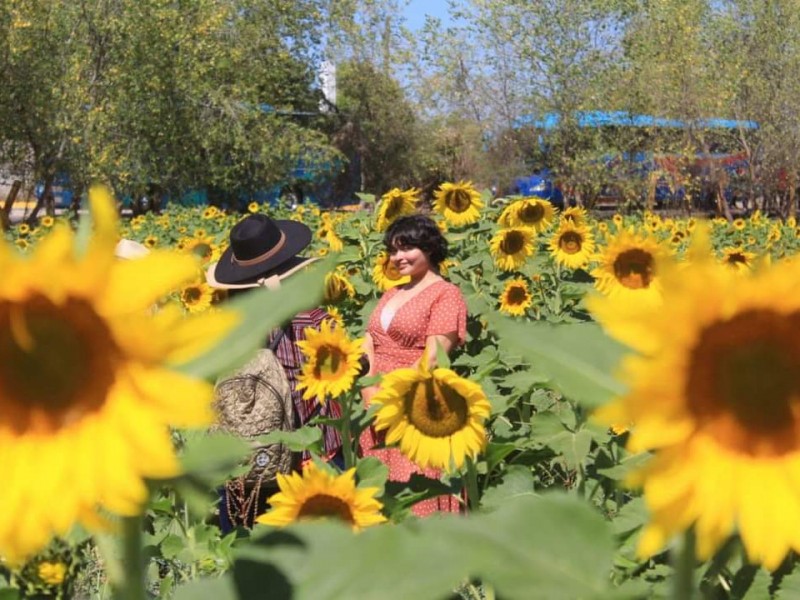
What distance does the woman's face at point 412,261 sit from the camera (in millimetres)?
3730

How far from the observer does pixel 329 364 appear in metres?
2.48

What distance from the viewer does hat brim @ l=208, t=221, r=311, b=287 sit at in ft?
10.9

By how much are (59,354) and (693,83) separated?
1762 centimetres

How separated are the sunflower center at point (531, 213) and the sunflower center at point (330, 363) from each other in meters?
2.55

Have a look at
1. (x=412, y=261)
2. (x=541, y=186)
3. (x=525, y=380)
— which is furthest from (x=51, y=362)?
(x=541, y=186)

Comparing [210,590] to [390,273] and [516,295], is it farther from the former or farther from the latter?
[516,295]

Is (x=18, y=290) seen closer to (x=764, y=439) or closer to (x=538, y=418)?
(x=764, y=439)

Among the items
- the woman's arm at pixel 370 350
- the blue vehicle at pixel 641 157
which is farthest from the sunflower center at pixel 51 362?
the blue vehicle at pixel 641 157

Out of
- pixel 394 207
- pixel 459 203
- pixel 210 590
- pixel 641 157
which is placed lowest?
pixel 641 157

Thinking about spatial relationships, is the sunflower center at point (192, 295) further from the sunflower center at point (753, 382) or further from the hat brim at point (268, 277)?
the sunflower center at point (753, 382)

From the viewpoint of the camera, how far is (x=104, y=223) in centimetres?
64

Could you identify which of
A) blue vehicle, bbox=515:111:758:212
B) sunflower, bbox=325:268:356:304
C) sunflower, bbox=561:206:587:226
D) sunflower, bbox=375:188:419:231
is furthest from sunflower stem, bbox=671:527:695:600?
blue vehicle, bbox=515:111:758:212

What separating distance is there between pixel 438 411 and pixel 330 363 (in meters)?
0.69

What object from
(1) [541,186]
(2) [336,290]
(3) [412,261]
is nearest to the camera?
(3) [412,261]
